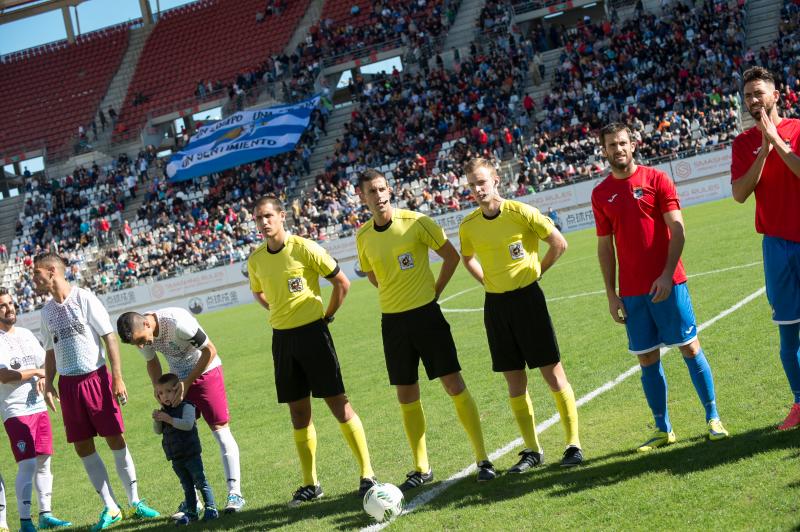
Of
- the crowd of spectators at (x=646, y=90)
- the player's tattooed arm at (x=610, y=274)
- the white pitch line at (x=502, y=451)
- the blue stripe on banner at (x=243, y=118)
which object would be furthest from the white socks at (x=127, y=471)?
the blue stripe on banner at (x=243, y=118)

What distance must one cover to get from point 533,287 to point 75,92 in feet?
166

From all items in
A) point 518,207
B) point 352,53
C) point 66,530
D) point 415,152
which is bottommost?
point 66,530

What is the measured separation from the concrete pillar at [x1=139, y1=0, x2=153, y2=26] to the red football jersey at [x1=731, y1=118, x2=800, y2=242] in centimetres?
5260

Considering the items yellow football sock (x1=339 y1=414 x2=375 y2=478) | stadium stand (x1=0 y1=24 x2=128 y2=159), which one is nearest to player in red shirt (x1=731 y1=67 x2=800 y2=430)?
yellow football sock (x1=339 y1=414 x2=375 y2=478)

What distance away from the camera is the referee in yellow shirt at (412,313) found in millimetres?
6414

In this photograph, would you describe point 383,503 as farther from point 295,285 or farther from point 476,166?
point 476,166

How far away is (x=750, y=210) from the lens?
2067cm

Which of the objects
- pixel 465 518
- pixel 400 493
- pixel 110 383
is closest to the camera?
pixel 465 518

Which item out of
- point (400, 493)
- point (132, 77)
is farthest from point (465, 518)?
point (132, 77)

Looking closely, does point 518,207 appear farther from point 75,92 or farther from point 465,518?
point 75,92

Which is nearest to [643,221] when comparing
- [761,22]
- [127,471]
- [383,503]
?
[383,503]

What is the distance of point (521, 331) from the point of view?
6.29 metres

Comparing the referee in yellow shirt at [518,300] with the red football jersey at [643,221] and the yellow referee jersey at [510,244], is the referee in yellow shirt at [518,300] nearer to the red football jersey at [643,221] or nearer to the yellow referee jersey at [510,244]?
the yellow referee jersey at [510,244]

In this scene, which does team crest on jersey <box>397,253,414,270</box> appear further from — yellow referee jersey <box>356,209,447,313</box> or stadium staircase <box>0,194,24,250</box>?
stadium staircase <box>0,194,24,250</box>
